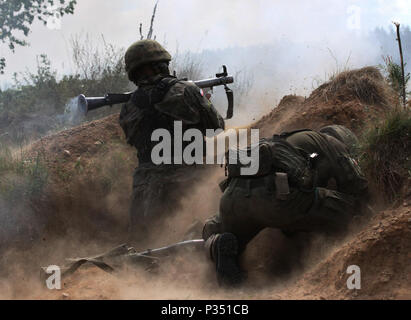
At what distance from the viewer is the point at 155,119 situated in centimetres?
525

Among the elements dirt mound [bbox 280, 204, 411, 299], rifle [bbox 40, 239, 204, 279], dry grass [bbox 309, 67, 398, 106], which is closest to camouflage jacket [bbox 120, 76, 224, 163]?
rifle [bbox 40, 239, 204, 279]

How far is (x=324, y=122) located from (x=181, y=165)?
170 centimetres

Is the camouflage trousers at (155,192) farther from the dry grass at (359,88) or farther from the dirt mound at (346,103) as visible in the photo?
the dry grass at (359,88)

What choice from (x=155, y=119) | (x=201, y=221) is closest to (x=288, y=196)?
(x=201, y=221)

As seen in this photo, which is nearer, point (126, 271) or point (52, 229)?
point (126, 271)

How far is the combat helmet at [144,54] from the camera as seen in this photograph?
17.3 ft

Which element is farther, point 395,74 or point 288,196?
point 395,74

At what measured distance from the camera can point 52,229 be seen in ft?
19.4

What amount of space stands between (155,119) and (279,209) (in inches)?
76.8

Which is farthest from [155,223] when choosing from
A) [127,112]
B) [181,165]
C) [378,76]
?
[378,76]

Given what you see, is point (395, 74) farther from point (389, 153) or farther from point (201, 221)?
point (201, 221)

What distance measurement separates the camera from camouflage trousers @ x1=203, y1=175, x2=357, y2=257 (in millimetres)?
3752

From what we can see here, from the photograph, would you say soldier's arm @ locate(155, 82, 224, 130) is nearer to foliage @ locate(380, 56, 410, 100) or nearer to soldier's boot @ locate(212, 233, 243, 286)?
soldier's boot @ locate(212, 233, 243, 286)

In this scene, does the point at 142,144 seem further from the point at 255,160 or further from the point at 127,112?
the point at 255,160
